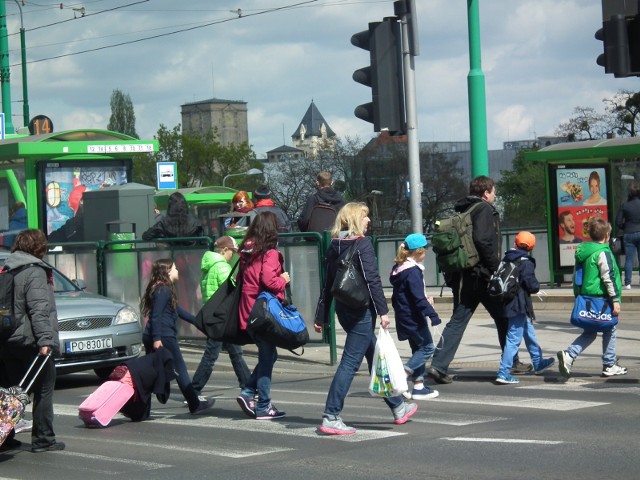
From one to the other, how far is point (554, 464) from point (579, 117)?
52.6 m

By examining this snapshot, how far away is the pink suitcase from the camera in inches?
400

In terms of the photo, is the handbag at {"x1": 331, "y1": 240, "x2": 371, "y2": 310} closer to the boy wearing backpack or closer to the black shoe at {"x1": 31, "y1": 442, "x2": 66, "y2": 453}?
the black shoe at {"x1": 31, "y1": 442, "x2": 66, "y2": 453}

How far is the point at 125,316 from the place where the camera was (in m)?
13.7

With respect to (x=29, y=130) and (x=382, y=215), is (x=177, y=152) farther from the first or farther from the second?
(x=29, y=130)

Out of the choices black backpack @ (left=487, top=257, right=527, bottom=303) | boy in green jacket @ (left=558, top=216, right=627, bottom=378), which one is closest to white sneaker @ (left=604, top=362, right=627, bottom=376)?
boy in green jacket @ (left=558, top=216, right=627, bottom=378)

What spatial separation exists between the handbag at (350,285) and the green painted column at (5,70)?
23.8m

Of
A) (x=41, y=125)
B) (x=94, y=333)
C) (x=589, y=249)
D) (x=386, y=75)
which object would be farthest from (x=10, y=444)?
(x=41, y=125)

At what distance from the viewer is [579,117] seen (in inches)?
2297

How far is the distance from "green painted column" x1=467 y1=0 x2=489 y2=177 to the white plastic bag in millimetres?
4494

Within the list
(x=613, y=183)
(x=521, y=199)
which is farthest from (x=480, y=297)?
(x=521, y=199)

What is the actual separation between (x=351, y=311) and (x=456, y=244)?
279 cm

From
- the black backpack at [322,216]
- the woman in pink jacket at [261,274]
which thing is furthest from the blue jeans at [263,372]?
the black backpack at [322,216]

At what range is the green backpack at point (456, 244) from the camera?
11695 mm

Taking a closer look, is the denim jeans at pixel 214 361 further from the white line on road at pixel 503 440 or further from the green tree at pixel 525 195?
the green tree at pixel 525 195
